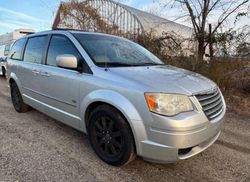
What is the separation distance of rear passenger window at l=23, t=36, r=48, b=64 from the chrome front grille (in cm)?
293

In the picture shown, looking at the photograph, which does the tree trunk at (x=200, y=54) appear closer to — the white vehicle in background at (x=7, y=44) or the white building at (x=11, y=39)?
the white vehicle in background at (x=7, y=44)

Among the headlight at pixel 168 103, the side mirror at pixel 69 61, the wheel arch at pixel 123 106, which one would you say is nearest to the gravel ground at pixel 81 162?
the wheel arch at pixel 123 106

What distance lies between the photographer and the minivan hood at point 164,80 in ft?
9.34

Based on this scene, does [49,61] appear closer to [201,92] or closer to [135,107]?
[135,107]

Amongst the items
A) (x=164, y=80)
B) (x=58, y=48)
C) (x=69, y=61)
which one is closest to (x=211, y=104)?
(x=164, y=80)

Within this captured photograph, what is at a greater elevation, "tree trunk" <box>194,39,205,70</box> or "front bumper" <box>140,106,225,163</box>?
"tree trunk" <box>194,39,205,70</box>

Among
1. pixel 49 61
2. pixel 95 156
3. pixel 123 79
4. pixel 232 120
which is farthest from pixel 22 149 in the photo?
pixel 232 120

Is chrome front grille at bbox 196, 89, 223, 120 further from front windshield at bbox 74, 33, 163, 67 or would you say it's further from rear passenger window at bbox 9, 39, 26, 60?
rear passenger window at bbox 9, 39, 26, 60

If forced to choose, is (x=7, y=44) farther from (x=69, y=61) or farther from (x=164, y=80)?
(x=164, y=80)

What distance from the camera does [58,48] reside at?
4156mm

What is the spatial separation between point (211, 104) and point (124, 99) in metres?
1.09

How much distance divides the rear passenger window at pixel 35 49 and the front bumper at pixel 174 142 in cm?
274

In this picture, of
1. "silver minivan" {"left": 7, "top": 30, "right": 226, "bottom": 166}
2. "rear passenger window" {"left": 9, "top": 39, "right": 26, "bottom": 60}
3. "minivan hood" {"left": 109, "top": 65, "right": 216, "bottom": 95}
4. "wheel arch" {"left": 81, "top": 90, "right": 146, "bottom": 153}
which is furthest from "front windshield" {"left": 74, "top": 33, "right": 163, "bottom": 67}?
"rear passenger window" {"left": 9, "top": 39, "right": 26, "bottom": 60}

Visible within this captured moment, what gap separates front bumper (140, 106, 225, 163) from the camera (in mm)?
2691
